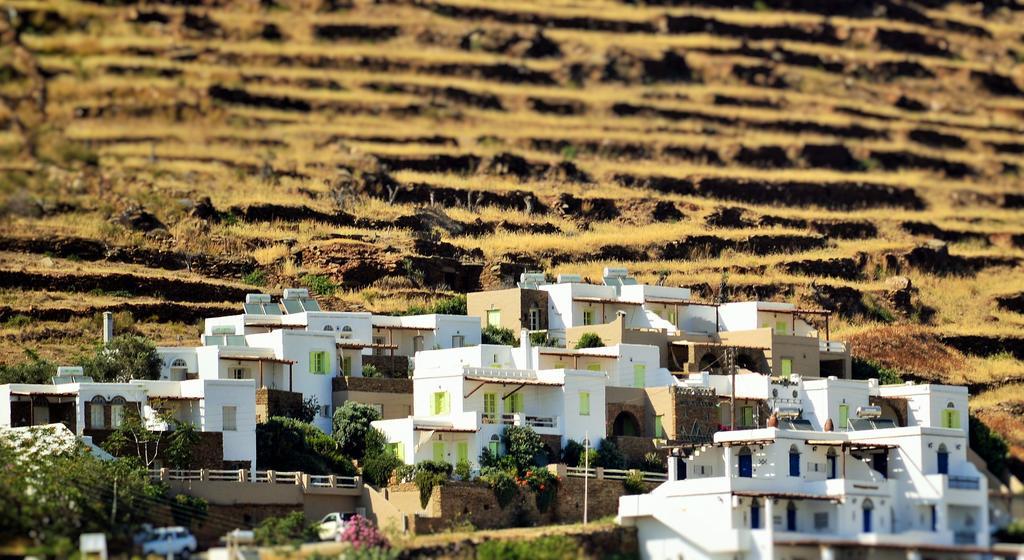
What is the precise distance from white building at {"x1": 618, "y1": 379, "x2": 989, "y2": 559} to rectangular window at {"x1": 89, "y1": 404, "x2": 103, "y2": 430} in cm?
1511

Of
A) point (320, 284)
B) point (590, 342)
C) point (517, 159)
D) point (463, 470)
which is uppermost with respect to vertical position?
point (517, 159)

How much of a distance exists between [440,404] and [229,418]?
7.00 metres

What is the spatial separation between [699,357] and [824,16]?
66.1 m

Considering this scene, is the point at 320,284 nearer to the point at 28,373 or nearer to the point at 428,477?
the point at 28,373

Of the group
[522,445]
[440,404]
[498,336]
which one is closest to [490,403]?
[440,404]

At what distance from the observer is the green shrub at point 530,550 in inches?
2247

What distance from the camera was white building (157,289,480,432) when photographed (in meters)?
69.9

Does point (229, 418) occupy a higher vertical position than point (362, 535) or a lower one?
higher

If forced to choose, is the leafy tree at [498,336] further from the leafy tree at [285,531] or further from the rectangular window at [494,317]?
the leafy tree at [285,531]

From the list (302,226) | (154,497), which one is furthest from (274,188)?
(154,497)

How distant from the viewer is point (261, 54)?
12138 centimetres

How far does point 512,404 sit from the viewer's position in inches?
2717

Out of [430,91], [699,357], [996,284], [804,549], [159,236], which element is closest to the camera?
[804,549]

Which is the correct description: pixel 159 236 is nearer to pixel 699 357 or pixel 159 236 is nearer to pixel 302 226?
pixel 302 226
